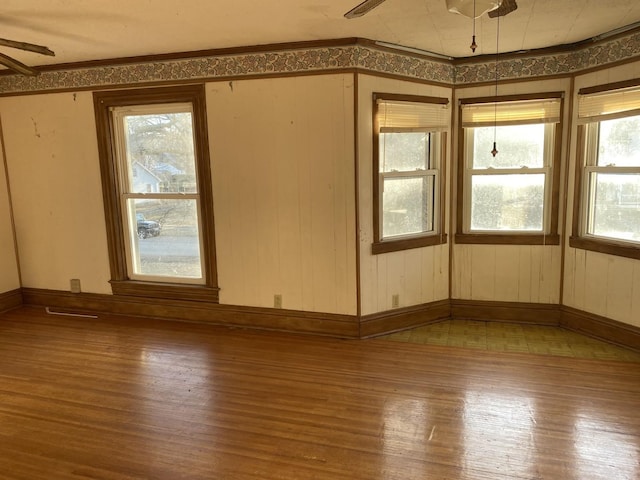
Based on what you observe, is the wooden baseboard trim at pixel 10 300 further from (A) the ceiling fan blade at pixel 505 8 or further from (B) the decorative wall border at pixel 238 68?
(A) the ceiling fan blade at pixel 505 8

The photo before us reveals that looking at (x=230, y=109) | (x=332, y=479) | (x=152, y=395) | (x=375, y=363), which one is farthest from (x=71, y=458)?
(x=230, y=109)

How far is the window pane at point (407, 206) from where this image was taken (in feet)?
13.5

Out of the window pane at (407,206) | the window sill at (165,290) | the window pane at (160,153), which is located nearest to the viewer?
the window pane at (407,206)

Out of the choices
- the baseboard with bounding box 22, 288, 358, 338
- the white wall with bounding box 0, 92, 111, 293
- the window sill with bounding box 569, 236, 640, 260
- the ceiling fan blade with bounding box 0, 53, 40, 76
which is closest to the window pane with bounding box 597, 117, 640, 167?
the window sill with bounding box 569, 236, 640, 260

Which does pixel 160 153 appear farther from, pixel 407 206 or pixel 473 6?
pixel 473 6

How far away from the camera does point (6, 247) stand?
16.4ft

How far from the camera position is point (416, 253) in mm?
4277

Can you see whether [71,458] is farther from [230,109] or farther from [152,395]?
[230,109]

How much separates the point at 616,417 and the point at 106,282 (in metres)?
→ 4.47

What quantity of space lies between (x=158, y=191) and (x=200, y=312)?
1240mm

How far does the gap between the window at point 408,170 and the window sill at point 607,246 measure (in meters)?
1.13

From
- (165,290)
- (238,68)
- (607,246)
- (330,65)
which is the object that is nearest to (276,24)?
(330,65)

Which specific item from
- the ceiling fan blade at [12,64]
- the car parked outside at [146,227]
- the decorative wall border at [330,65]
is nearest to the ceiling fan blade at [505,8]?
the decorative wall border at [330,65]

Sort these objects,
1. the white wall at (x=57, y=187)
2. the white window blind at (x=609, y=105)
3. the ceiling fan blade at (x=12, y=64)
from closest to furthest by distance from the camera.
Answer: the ceiling fan blade at (x=12, y=64) < the white window blind at (x=609, y=105) < the white wall at (x=57, y=187)
